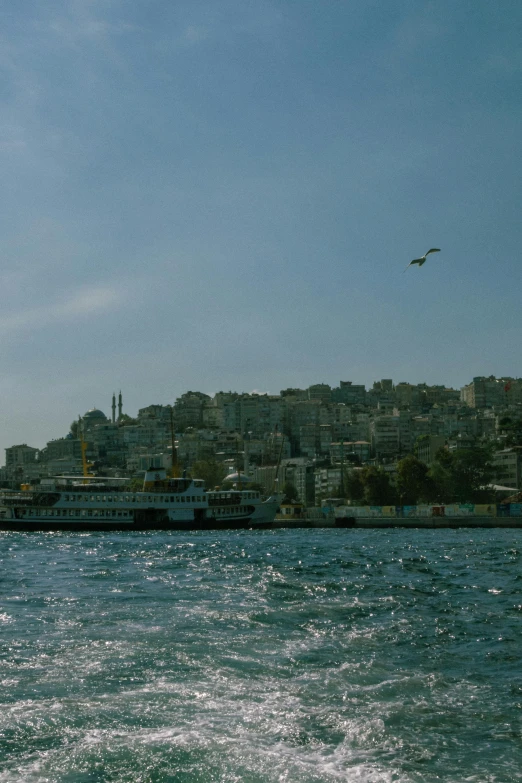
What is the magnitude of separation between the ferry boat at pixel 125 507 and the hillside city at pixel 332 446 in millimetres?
28166

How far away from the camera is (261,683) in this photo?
407 inches

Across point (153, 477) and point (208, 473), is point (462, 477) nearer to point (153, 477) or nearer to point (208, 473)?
point (153, 477)

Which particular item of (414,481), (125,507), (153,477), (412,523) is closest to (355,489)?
(414,481)

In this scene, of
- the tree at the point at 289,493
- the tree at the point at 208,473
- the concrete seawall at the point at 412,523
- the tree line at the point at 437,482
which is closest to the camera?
the concrete seawall at the point at 412,523

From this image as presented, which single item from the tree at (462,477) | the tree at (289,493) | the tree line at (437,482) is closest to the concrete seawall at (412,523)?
the tree line at (437,482)

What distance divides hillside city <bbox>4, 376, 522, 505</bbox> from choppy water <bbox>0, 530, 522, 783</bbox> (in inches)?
2999

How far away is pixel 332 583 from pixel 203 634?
8.51 metres

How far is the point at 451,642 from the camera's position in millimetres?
12945

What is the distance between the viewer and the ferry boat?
66.2 metres

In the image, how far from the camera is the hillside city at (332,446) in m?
96.0

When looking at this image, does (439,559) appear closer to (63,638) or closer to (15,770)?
(63,638)

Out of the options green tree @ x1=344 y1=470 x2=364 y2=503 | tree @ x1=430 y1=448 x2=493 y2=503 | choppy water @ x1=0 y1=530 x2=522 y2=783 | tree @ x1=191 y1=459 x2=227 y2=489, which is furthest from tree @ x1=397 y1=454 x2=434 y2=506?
choppy water @ x1=0 y1=530 x2=522 y2=783

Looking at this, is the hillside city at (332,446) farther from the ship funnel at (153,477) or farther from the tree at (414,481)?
the ship funnel at (153,477)

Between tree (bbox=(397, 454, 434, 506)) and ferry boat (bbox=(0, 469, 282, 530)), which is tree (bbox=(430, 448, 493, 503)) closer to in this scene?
tree (bbox=(397, 454, 434, 506))
